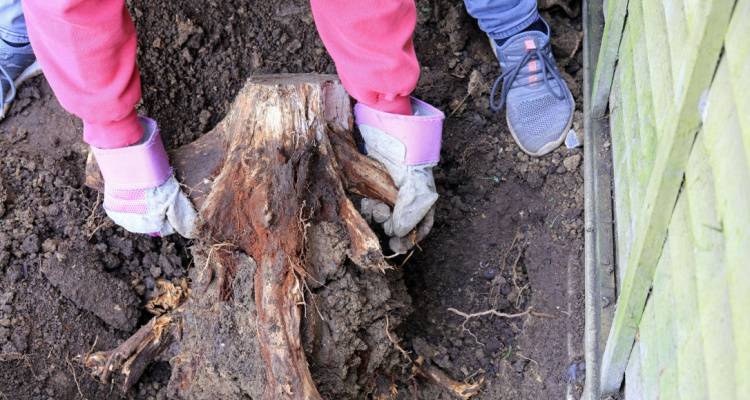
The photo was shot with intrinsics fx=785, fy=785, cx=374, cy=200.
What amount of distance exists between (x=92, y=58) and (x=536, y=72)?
1561mm

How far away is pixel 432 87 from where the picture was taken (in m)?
2.89

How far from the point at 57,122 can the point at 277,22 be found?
869mm

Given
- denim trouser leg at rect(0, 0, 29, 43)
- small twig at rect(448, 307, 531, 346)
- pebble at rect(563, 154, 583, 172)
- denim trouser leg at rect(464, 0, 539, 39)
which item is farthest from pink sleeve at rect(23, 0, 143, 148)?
pebble at rect(563, 154, 583, 172)

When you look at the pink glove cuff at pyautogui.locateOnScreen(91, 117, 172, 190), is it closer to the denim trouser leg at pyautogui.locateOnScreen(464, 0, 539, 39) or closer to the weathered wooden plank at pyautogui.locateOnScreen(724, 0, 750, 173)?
the denim trouser leg at pyautogui.locateOnScreen(464, 0, 539, 39)

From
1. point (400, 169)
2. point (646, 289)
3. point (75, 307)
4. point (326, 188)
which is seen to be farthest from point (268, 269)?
point (646, 289)

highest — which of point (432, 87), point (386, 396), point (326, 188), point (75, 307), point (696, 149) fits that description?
point (696, 149)

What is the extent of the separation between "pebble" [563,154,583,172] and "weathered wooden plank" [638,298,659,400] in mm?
926

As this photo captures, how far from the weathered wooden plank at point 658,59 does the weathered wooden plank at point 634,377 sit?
1.78 feet

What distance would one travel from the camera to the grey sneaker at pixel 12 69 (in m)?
2.77

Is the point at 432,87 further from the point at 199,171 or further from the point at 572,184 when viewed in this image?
the point at 199,171

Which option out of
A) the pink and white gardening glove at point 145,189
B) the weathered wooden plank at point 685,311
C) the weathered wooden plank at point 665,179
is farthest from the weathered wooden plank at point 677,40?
the pink and white gardening glove at point 145,189

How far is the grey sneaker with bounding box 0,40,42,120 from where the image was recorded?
2.77 m

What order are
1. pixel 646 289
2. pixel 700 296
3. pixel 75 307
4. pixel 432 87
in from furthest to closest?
1. pixel 432 87
2. pixel 75 307
3. pixel 646 289
4. pixel 700 296

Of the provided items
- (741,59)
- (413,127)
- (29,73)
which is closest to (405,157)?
(413,127)
